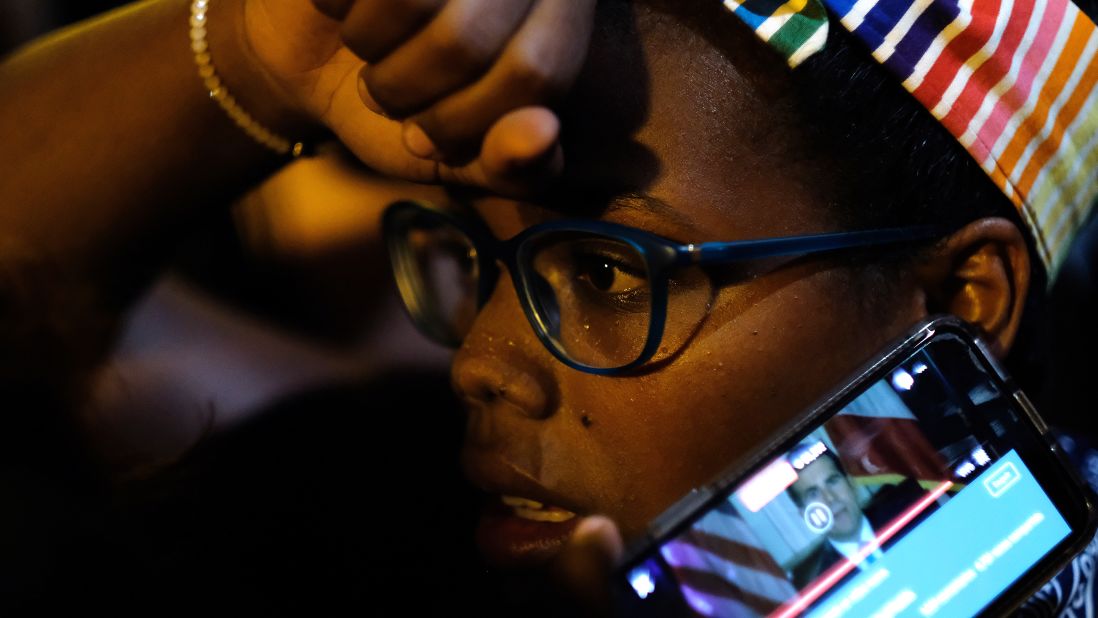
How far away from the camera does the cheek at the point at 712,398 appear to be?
0.69 m

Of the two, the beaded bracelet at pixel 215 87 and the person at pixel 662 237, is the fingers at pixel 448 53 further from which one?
the beaded bracelet at pixel 215 87

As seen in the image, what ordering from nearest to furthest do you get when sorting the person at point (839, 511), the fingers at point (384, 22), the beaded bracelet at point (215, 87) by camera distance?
the fingers at point (384, 22) < the person at point (839, 511) < the beaded bracelet at point (215, 87)

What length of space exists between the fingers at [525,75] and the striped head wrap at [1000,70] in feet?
0.51

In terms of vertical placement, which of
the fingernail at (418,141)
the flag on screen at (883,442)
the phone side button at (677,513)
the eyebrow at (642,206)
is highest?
the fingernail at (418,141)

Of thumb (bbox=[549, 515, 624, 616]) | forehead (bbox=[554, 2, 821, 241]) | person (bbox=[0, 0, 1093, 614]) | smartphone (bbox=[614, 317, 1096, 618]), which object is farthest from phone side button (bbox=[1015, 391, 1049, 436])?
thumb (bbox=[549, 515, 624, 616])

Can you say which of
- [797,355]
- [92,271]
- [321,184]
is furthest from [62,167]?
[797,355]

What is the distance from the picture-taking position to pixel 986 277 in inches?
30.1

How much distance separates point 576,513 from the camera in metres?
0.75

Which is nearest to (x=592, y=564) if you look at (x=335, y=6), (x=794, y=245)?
(x=794, y=245)

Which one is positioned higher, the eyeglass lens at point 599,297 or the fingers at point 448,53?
the fingers at point 448,53

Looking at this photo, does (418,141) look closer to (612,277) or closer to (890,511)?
(612,277)

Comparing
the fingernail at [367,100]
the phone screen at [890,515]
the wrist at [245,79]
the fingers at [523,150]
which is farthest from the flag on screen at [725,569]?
the wrist at [245,79]

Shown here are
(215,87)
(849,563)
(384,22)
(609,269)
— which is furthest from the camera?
(215,87)

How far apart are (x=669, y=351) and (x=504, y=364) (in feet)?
0.47
